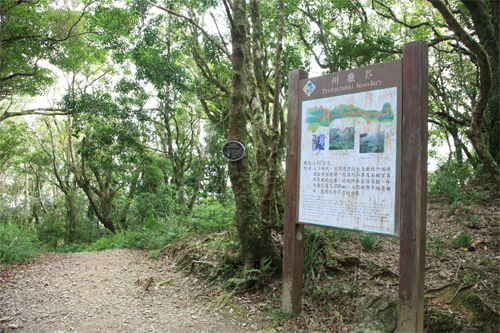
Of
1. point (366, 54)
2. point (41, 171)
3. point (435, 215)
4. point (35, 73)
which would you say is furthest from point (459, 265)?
point (41, 171)

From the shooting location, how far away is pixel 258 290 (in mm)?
4090

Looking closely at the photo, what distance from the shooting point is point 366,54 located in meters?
9.46

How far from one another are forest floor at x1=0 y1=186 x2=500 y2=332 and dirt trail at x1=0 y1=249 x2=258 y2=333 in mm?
12

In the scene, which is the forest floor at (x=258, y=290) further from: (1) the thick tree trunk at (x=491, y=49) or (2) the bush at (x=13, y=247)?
(1) the thick tree trunk at (x=491, y=49)

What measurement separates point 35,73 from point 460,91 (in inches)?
609

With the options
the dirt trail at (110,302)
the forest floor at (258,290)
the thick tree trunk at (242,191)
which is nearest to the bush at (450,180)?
the forest floor at (258,290)

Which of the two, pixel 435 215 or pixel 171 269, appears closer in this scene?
pixel 171 269

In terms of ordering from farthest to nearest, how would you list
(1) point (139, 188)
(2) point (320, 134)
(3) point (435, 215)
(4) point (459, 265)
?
(1) point (139, 188)
(3) point (435, 215)
(4) point (459, 265)
(2) point (320, 134)

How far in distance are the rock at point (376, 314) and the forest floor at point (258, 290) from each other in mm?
130

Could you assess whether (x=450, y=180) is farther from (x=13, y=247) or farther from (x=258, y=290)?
(x=13, y=247)

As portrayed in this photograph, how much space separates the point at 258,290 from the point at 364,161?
2256 mm

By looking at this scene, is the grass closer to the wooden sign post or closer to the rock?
the rock

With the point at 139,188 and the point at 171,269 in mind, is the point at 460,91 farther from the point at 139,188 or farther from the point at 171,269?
the point at 139,188

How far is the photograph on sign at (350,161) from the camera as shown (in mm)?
2848
